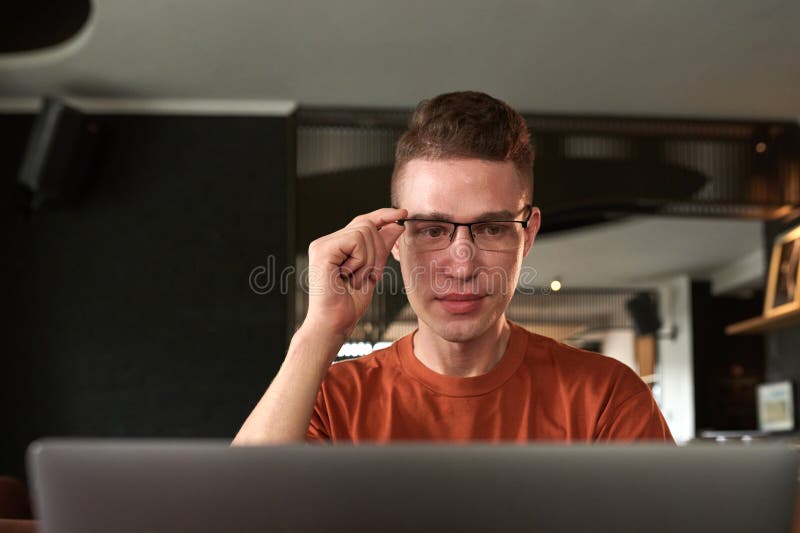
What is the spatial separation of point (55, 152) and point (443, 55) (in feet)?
6.59

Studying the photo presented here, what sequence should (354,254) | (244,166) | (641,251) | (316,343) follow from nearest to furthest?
1. (316,343)
2. (354,254)
3. (244,166)
4. (641,251)

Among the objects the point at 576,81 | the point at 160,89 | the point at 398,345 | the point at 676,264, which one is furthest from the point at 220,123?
the point at 676,264

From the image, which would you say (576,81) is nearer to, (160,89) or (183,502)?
(160,89)

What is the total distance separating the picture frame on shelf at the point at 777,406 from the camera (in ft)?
18.8

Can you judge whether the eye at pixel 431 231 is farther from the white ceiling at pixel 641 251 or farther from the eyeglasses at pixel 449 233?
the white ceiling at pixel 641 251

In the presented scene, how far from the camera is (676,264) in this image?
9.53 meters

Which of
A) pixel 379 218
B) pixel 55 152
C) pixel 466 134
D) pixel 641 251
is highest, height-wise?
pixel 55 152

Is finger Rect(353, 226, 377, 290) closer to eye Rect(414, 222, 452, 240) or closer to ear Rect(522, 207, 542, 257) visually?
eye Rect(414, 222, 452, 240)

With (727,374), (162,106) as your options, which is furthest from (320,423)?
(727,374)

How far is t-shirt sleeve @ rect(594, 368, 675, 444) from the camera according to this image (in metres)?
1.43

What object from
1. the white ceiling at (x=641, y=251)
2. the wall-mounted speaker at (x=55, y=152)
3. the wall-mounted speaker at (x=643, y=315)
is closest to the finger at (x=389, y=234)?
the wall-mounted speaker at (x=55, y=152)

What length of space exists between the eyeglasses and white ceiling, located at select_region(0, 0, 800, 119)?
2.67 m

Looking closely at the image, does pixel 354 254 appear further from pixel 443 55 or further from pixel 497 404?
pixel 443 55

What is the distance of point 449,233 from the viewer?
5.07 feet
